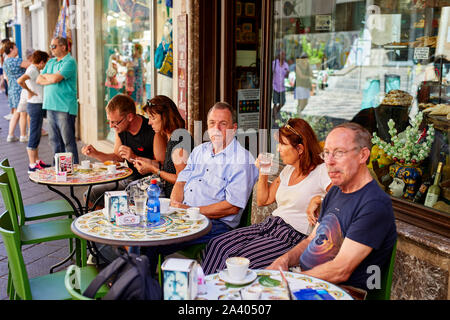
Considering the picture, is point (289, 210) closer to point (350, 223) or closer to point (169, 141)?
point (350, 223)

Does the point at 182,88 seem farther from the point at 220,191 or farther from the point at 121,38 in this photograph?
the point at 121,38

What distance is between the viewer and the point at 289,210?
10.2 feet

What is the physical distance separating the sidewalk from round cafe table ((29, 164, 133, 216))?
46 cm

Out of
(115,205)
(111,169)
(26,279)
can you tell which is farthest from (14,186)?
(26,279)

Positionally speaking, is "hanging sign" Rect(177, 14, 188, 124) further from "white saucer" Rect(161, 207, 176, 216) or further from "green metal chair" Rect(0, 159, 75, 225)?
"white saucer" Rect(161, 207, 176, 216)

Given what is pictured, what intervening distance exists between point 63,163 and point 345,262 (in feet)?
9.02

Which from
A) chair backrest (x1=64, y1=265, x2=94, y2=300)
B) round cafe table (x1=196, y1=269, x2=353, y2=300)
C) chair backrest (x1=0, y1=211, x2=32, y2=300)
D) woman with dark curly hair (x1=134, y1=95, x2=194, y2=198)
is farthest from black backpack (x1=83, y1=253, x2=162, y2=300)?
woman with dark curly hair (x1=134, y1=95, x2=194, y2=198)

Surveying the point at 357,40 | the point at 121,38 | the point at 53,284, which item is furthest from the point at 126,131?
the point at 121,38

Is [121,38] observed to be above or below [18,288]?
above

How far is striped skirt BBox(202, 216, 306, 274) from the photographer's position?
293cm

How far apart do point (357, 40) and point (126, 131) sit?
2492 mm

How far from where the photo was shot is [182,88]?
5.70m

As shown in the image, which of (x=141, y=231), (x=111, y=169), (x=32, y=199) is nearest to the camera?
(x=141, y=231)

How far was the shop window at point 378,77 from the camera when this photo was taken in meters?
3.65
